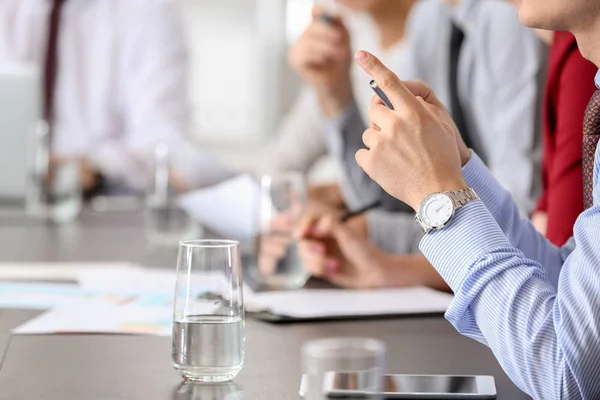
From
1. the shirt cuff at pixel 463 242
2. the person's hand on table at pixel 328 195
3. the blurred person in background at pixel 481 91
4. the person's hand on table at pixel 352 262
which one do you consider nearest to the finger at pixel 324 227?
the person's hand on table at pixel 352 262

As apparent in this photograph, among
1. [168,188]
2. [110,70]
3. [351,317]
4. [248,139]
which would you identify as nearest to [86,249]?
[168,188]

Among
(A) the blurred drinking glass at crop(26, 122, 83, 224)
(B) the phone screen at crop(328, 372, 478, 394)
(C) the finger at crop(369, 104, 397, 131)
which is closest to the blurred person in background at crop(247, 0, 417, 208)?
(A) the blurred drinking glass at crop(26, 122, 83, 224)

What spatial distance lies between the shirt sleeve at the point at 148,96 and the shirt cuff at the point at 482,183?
3.35m

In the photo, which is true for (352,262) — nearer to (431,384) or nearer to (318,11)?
(431,384)

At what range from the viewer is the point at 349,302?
1.30 metres

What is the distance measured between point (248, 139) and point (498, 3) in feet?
11.1

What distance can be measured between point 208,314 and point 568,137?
0.77m

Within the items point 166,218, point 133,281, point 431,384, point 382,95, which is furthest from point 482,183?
point 166,218

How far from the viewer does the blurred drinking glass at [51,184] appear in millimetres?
2346

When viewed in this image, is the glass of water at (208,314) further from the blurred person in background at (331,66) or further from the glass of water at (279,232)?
the blurred person in background at (331,66)

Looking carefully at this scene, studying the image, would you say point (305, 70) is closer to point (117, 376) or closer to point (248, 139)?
point (117, 376)

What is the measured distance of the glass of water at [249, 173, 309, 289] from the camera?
4.88 ft

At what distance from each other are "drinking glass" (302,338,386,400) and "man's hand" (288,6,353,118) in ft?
5.54

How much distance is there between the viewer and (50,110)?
16.9 ft
